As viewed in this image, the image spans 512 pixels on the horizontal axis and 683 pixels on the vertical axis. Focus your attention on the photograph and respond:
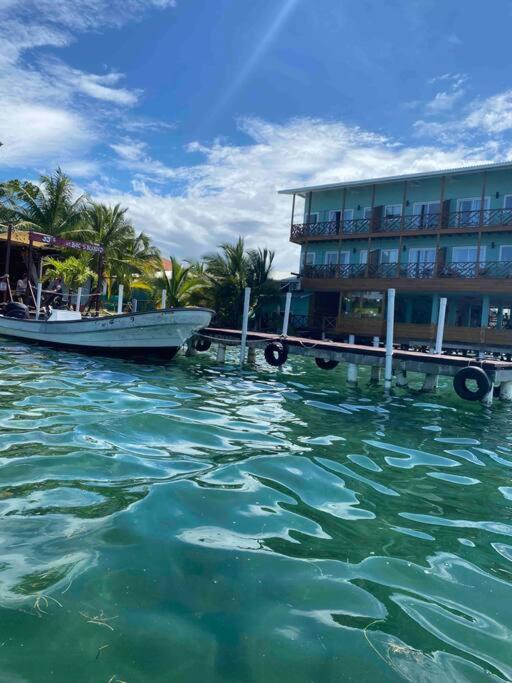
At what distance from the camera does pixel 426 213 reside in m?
30.5

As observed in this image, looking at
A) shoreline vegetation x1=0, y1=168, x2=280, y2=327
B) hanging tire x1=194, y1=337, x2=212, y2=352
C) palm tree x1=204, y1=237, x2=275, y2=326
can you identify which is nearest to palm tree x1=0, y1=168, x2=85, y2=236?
shoreline vegetation x1=0, y1=168, x2=280, y2=327

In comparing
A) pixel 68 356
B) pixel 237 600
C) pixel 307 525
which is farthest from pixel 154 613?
pixel 68 356

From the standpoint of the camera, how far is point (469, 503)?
4.82 metres

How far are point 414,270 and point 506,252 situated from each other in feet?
15.6

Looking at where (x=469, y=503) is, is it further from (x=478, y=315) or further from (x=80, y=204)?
(x=80, y=204)

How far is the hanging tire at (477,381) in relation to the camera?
11.3 m

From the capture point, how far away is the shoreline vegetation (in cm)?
3186

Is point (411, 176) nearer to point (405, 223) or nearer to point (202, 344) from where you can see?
point (405, 223)

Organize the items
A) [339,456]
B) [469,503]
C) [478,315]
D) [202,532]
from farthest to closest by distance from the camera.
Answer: [478,315]
[339,456]
[469,503]
[202,532]

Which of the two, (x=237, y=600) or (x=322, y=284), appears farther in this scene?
(x=322, y=284)

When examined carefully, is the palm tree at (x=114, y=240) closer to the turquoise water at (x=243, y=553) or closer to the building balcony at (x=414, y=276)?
the building balcony at (x=414, y=276)

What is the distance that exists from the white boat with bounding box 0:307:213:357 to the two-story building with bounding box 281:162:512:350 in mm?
16654

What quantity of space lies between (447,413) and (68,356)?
32.4 ft

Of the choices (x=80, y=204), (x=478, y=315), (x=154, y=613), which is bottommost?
(x=154, y=613)
